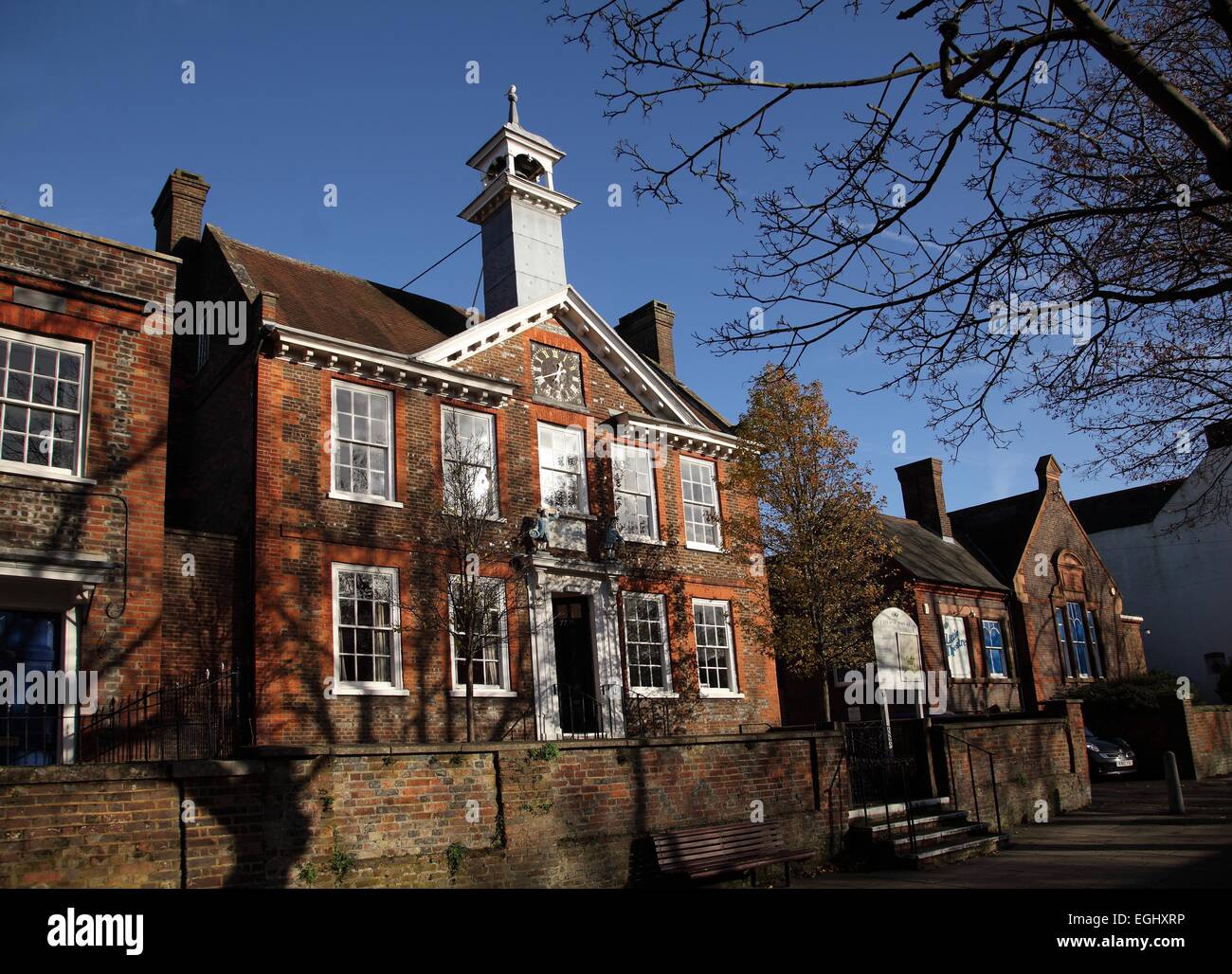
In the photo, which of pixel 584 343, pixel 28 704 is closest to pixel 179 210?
pixel 584 343

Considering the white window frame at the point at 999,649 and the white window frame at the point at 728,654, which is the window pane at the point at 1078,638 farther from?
the white window frame at the point at 728,654

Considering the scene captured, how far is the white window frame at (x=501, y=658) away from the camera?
55.1ft

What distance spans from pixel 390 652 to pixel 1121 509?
133 ft

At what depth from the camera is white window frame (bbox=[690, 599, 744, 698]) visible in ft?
70.4

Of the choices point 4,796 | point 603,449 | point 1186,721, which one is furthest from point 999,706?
point 4,796

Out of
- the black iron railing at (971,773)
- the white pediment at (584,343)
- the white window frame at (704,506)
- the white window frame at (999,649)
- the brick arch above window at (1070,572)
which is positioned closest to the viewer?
the black iron railing at (971,773)

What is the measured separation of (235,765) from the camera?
28.3 ft

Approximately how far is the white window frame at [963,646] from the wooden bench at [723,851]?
1936 cm

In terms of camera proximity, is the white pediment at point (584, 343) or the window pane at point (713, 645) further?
the window pane at point (713, 645)

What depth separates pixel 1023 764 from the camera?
1927 centimetres

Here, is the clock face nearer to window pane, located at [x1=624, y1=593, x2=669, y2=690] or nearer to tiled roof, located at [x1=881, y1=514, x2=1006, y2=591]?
window pane, located at [x1=624, y1=593, x2=669, y2=690]

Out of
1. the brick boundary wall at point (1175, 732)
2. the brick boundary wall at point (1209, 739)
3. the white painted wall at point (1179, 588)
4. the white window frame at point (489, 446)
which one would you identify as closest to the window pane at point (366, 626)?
the white window frame at point (489, 446)

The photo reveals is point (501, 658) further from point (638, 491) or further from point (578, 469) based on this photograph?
point (638, 491)
